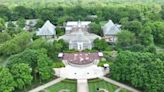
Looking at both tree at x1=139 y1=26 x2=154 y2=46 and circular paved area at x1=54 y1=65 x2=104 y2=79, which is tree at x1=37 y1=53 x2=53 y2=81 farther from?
tree at x1=139 y1=26 x2=154 y2=46

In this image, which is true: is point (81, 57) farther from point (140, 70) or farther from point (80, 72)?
point (140, 70)

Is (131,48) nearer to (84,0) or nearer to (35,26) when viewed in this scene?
(35,26)

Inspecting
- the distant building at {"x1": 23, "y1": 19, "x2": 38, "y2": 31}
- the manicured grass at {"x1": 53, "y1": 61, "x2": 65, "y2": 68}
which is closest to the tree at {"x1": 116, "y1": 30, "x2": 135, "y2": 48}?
the manicured grass at {"x1": 53, "y1": 61, "x2": 65, "y2": 68}

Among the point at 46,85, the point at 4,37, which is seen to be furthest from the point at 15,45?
the point at 46,85

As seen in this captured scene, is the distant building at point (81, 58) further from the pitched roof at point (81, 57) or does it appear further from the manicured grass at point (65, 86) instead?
the manicured grass at point (65, 86)

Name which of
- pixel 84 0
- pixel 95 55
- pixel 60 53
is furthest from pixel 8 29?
pixel 84 0

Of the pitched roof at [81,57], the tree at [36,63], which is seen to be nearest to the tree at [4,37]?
the pitched roof at [81,57]
